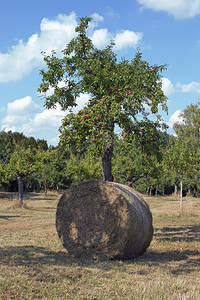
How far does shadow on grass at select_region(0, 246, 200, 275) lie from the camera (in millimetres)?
8086

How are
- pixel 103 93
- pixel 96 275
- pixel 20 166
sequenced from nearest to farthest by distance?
1. pixel 96 275
2. pixel 103 93
3. pixel 20 166

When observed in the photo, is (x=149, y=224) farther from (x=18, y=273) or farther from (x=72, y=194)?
(x=18, y=273)

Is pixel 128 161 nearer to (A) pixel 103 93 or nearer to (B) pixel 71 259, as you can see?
(A) pixel 103 93

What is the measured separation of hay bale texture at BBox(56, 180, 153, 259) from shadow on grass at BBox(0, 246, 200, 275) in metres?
0.36

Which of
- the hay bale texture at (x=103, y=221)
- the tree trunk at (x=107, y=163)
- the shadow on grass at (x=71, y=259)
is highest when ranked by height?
the tree trunk at (x=107, y=163)

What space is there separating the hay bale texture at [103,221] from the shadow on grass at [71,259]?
357mm

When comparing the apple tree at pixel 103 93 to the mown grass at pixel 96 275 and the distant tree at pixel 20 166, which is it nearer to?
the mown grass at pixel 96 275

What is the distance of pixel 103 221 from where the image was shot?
9.62 m

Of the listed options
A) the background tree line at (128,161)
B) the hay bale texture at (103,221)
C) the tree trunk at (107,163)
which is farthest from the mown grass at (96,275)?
the background tree line at (128,161)

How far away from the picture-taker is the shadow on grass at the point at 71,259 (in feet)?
26.5

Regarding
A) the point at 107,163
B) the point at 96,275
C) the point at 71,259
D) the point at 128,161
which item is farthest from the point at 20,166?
the point at 96,275

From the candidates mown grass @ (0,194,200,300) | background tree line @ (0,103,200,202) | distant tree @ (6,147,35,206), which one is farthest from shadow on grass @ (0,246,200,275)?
distant tree @ (6,147,35,206)

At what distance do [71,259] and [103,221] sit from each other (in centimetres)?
138

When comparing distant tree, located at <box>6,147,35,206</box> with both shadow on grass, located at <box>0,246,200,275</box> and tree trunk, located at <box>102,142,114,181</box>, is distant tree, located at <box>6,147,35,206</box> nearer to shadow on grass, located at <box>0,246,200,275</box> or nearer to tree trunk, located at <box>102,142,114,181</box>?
tree trunk, located at <box>102,142,114,181</box>
